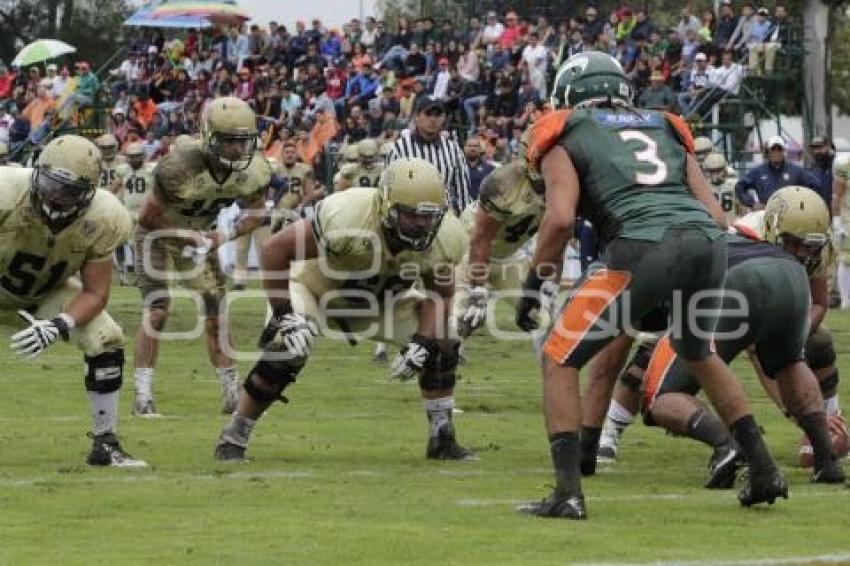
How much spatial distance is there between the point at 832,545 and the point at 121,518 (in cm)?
245

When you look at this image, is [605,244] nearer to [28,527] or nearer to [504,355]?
[28,527]

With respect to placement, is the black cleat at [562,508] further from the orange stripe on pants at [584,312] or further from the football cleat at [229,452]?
the football cleat at [229,452]

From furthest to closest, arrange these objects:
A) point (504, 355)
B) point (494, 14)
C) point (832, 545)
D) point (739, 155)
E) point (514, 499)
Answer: point (494, 14)
point (739, 155)
point (504, 355)
point (514, 499)
point (832, 545)

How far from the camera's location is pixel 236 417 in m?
8.83

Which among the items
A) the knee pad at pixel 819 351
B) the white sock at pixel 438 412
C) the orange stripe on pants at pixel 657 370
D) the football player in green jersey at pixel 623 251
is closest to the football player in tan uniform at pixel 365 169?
the white sock at pixel 438 412

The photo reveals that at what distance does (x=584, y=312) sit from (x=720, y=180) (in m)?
11.8

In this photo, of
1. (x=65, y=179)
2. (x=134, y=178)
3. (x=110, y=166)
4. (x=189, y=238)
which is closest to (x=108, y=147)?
(x=110, y=166)

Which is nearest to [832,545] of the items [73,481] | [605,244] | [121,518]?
[605,244]

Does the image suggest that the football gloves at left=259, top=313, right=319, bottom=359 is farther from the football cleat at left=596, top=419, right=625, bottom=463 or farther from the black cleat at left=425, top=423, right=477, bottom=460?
the football cleat at left=596, top=419, right=625, bottom=463

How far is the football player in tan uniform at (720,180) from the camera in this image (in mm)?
18375

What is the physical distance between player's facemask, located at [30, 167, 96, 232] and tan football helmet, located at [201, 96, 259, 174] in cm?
236

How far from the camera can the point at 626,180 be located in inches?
285

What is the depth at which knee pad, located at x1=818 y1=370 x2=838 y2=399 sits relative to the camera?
918 cm

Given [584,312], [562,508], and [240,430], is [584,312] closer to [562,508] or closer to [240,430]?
[562,508]
